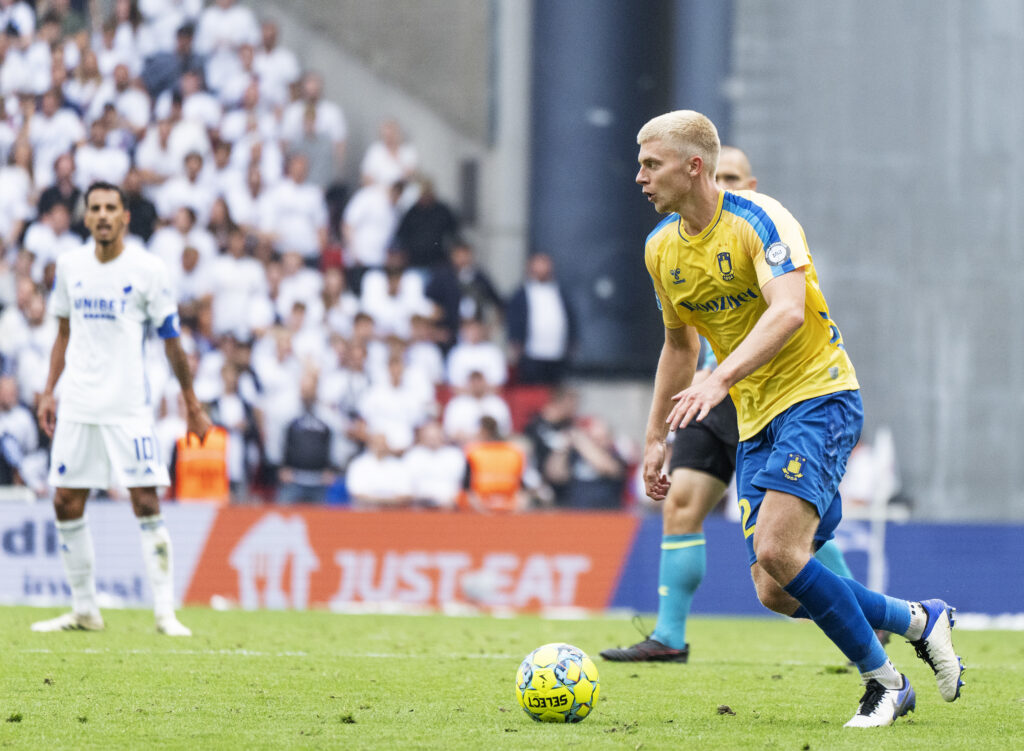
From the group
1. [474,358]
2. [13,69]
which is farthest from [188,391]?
[13,69]

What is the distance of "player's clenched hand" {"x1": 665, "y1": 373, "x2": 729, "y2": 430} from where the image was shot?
199 inches

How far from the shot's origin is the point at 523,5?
65.8ft

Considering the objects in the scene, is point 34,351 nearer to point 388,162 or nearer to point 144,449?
point 388,162

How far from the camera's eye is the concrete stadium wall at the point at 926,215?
1814cm

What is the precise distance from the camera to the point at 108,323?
8.90m

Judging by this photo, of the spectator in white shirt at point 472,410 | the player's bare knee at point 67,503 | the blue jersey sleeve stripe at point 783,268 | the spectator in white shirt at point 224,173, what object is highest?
the spectator in white shirt at point 224,173

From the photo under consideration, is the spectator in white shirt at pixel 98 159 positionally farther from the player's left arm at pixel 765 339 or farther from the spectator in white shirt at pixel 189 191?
the player's left arm at pixel 765 339

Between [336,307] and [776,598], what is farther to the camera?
[336,307]

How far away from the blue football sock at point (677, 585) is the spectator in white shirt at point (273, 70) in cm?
1147

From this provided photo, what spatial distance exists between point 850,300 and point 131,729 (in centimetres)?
1400

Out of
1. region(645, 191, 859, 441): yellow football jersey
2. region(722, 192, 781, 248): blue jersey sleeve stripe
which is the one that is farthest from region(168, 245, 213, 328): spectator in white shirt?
region(722, 192, 781, 248): blue jersey sleeve stripe

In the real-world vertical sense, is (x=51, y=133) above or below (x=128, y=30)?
below

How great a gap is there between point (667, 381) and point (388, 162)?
11925 mm

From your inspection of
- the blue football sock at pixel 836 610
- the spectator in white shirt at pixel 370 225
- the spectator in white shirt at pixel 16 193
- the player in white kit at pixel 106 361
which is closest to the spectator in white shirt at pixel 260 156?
the spectator in white shirt at pixel 370 225
